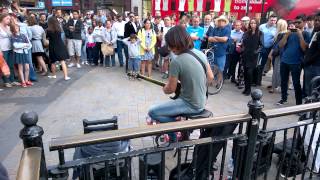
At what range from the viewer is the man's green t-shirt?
11.2 ft

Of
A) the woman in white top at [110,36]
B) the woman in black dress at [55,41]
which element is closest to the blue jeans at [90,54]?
the woman in white top at [110,36]

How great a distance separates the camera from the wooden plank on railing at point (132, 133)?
1622 mm

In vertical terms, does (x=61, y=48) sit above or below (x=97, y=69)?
above

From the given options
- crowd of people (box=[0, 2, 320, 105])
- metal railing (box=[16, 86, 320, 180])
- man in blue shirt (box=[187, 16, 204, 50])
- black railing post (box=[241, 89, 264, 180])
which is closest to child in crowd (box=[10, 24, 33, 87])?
crowd of people (box=[0, 2, 320, 105])

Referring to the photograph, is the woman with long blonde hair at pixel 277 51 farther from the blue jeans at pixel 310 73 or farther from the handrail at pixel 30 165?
the handrail at pixel 30 165

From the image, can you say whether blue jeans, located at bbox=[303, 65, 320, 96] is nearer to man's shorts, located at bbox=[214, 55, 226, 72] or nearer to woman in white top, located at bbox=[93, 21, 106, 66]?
man's shorts, located at bbox=[214, 55, 226, 72]

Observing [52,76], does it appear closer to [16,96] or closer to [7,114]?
[16,96]

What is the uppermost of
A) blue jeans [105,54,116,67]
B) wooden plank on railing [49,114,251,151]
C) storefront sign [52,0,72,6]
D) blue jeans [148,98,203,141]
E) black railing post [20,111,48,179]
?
storefront sign [52,0,72,6]

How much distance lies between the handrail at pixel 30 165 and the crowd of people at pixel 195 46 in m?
4.68

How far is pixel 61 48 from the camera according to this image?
8.12m

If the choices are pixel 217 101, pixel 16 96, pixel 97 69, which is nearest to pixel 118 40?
pixel 97 69

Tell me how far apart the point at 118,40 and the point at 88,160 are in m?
8.71

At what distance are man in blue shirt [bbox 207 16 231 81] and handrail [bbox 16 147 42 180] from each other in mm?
6186

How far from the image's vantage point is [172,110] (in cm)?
362
